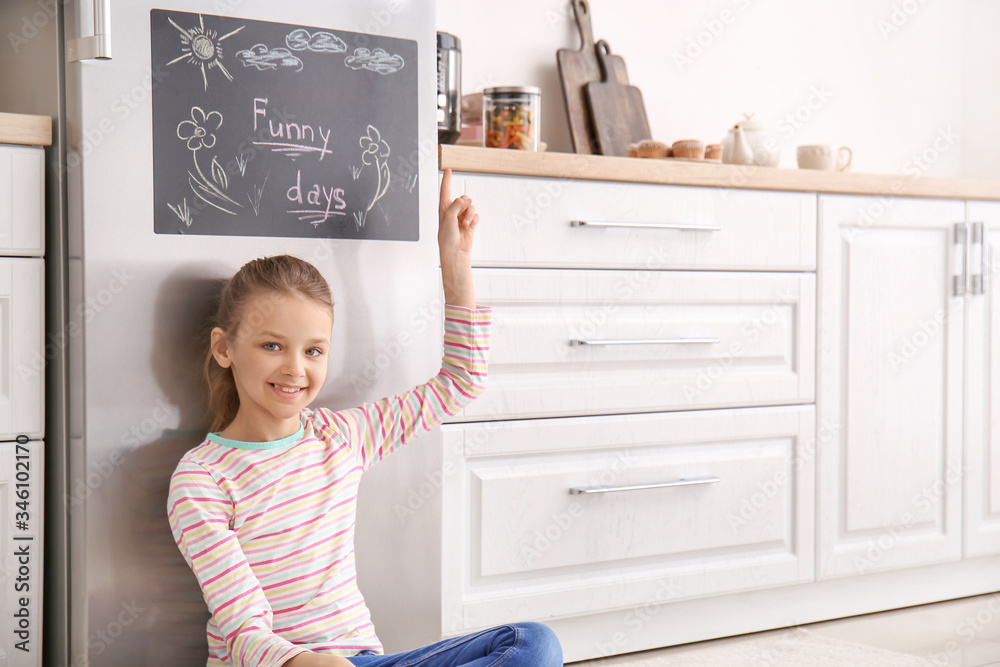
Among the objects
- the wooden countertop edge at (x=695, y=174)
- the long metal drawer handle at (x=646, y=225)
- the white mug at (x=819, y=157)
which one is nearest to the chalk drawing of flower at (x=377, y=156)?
the wooden countertop edge at (x=695, y=174)

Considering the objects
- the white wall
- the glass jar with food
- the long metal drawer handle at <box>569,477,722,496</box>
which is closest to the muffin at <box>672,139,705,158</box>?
the glass jar with food

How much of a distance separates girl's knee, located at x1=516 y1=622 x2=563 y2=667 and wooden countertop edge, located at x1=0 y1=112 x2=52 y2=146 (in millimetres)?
867

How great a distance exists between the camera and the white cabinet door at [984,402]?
78.3 inches

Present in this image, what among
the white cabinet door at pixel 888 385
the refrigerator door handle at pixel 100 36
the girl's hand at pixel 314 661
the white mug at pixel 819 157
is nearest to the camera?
the girl's hand at pixel 314 661

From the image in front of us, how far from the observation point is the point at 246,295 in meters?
1.17

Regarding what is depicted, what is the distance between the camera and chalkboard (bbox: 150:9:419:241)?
1201 mm

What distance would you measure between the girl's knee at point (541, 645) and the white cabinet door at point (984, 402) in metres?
1.30

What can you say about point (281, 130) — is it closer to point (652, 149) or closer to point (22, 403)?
point (22, 403)

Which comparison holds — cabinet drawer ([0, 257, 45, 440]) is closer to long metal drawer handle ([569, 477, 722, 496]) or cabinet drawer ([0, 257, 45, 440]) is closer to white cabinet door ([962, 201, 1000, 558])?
long metal drawer handle ([569, 477, 722, 496])

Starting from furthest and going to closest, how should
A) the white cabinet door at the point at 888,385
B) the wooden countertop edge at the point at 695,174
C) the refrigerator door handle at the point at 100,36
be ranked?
1. the white cabinet door at the point at 888,385
2. the wooden countertop edge at the point at 695,174
3. the refrigerator door handle at the point at 100,36

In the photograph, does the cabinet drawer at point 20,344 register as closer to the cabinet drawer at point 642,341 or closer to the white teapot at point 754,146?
the cabinet drawer at point 642,341

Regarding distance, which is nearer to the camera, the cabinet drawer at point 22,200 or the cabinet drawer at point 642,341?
the cabinet drawer at point 22,200

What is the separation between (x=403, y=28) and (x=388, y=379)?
0.51 m

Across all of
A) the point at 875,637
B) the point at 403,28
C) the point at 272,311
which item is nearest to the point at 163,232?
the point at 272,311
